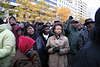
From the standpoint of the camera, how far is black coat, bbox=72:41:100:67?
949 millimetres

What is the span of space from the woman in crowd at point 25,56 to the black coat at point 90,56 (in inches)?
48.4

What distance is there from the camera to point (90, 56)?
97cm

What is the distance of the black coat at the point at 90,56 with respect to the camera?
949mm

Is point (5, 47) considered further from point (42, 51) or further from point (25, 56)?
point (42, 51)

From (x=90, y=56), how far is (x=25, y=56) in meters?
1.44

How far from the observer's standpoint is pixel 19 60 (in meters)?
1.95

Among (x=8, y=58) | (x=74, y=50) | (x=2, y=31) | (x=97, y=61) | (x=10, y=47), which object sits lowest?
(x=74, y=50)

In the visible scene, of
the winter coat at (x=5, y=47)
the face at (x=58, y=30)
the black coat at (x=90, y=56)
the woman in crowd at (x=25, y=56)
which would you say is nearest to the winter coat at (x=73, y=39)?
the face at (x=58, y=30)

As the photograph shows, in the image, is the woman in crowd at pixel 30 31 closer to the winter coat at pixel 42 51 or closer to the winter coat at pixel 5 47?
the winter coat at pixel 42 51

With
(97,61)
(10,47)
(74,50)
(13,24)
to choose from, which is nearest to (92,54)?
(97,61)

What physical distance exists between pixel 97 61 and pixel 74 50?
3283 millimetres

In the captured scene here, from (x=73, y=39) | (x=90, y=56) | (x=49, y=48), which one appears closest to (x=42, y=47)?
(x=49, y=48)

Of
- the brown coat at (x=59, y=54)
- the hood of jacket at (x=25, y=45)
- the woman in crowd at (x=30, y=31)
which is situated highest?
the woman in crowd at (x=30, y=31)

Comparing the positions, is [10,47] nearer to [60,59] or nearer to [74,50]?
[60,59]
